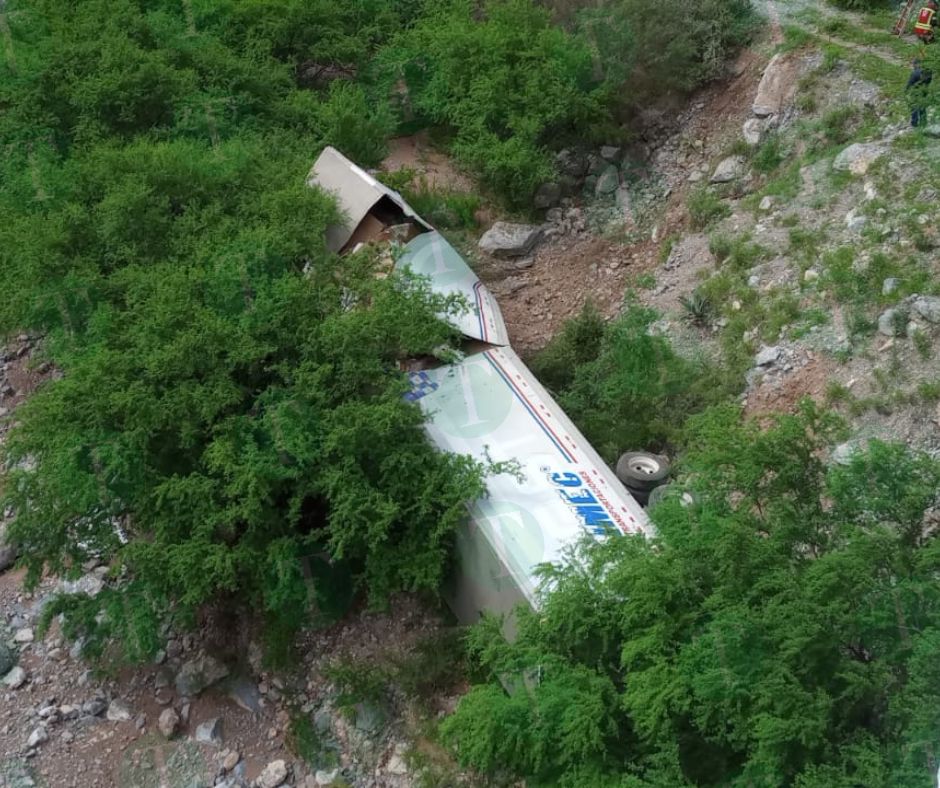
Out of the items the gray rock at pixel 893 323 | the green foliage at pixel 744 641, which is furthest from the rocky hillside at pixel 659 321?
the green foliage at pixel 744 641

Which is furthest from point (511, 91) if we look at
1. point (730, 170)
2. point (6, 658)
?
point (6, 658)

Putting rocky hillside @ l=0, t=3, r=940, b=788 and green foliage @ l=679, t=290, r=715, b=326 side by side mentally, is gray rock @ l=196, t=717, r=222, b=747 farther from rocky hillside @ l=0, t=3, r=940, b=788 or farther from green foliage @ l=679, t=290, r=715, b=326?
green foliage @ l=679, t=290, r=715, b=326

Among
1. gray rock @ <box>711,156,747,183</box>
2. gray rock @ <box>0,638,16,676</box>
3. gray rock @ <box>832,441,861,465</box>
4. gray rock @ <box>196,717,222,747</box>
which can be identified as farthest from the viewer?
gray rock @ <box>711,156,747,183</box>

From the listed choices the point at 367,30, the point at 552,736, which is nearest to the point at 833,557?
the point at 552,736

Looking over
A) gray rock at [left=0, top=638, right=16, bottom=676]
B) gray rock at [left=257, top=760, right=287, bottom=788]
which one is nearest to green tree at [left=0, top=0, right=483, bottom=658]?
gray rock at [left=0, top=638, right=16, bottom=676]

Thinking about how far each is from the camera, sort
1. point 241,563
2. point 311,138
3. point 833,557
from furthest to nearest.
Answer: point 311,138 < point 241,563 < point 833,557

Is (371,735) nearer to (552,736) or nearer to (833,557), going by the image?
(552,736)
